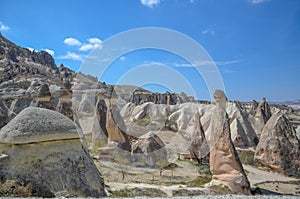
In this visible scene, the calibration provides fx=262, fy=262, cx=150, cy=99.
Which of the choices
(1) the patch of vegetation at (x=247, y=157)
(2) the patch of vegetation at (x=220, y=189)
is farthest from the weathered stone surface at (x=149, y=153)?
(1) the patch of vegetation at (x=247, y=157)

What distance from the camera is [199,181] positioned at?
10172mm

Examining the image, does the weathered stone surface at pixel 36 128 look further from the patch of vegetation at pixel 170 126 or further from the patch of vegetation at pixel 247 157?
A: the patch of vegetation at pixel 170 126

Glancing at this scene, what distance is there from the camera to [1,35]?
6625cm

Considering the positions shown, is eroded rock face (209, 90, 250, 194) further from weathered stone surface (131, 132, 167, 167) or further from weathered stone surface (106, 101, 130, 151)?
weathered stone surface (106, 101, 130, 151)

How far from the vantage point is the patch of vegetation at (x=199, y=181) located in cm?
969

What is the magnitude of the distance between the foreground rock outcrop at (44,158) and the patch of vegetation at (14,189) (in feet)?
0.22

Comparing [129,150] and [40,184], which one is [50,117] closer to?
[40,184]

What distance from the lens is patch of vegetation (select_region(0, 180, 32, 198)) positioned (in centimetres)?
390

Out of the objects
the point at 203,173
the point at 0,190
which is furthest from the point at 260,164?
the point at 0,190

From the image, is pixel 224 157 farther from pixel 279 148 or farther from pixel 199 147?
pixel 199 147

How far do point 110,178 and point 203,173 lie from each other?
4191 mm

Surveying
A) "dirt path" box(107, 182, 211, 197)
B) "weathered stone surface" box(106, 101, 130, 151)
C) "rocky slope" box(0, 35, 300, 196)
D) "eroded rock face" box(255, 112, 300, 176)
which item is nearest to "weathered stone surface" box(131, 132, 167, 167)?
"rocky slope" box(0, 35, 300, 196)

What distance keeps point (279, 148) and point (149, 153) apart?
19.4 ft

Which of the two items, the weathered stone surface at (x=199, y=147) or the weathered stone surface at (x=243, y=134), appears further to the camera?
the weathered stone surface at (x=243, y=134)
